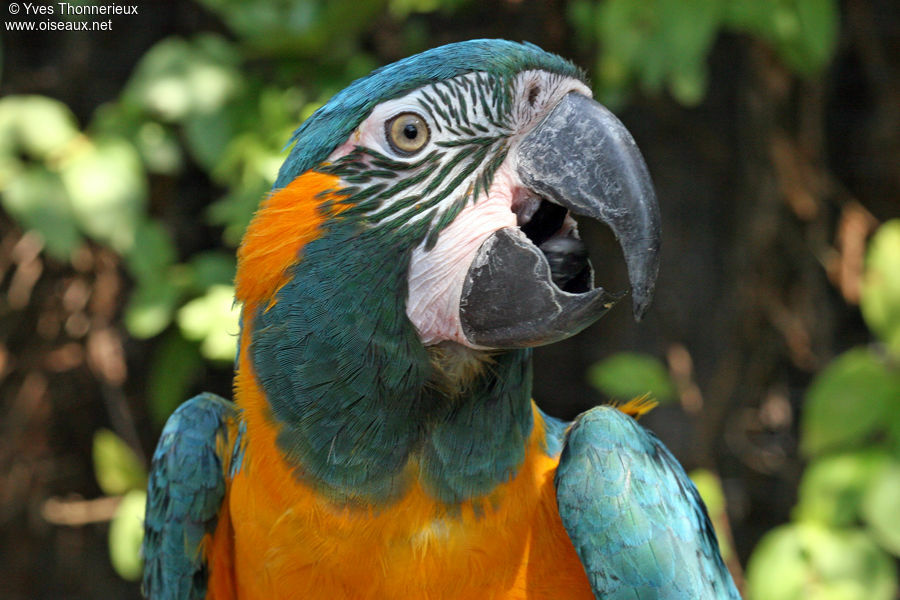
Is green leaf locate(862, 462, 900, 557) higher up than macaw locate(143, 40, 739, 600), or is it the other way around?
macaw locate(143, 40, 739, 600)

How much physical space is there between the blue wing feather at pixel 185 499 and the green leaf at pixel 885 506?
1487 millimetres

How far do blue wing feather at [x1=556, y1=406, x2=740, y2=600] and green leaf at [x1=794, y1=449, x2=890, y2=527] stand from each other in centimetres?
86

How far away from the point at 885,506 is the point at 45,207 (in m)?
2.20

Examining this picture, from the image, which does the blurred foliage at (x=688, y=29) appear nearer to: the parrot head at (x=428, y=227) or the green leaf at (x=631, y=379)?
the green leaf at (x=631, y=379)

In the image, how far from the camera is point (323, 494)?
4.57 ft

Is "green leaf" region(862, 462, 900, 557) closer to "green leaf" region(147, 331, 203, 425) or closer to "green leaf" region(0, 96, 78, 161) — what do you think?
"green leaf" region(147, 331, 203, 425)

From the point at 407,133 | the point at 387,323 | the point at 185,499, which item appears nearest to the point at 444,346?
the point at 387,323

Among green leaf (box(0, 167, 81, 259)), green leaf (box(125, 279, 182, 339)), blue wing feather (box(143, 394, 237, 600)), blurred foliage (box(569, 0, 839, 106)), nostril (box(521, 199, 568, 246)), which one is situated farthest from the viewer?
green leaf (box(125, 279, 182, 339))

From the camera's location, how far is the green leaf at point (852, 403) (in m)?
2.21

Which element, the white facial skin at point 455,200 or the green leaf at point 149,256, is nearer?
the white facial skin at point 455,200

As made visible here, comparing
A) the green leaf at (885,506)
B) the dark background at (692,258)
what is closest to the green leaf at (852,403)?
the green leaf at (885,506)

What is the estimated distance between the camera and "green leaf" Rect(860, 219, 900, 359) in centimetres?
218

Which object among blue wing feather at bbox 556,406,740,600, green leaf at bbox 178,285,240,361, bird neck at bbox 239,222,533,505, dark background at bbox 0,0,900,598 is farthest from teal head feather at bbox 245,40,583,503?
dark background at bbox 0,0,900,598

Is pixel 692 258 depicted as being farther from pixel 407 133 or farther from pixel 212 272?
pixel 407 133
